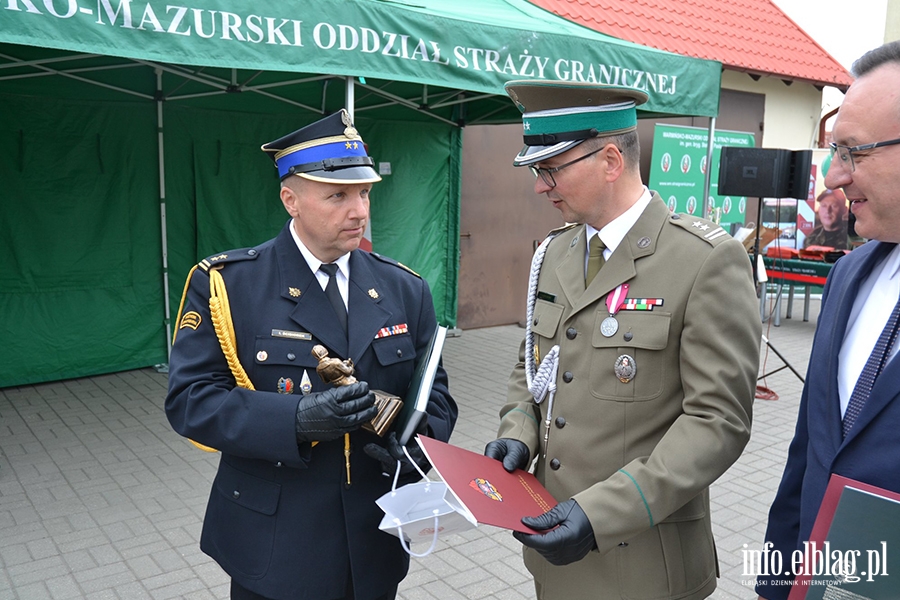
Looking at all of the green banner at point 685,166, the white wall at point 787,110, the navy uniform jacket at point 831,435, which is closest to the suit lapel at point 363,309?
the navy uniform jacket at point 831,435

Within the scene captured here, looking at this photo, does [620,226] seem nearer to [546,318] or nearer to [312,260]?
[546,318]

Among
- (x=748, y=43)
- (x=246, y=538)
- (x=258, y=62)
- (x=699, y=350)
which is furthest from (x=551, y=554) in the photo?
(x=748, y=43)

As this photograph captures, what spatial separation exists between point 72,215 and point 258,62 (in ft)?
10.8

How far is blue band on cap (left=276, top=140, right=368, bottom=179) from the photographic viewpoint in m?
2.19

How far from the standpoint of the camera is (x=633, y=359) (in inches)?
72.8

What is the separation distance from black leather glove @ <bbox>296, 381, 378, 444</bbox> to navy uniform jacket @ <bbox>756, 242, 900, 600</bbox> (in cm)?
105

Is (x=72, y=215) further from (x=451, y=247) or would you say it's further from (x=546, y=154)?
(x=546, y=154)

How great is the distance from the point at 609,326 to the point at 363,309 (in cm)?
75

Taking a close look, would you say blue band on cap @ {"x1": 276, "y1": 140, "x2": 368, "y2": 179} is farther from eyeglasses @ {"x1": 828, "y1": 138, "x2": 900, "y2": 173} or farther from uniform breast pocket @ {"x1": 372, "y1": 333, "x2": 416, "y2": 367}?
eyeglasses @ {"x1": 828, "y1": 138, "x2": 900, "y2": 173}

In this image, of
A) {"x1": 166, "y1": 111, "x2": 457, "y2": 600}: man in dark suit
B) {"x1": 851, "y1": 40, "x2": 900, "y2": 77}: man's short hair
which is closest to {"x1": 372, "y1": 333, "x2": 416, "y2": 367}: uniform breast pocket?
{"x1": 166, "y1": 111, "x2": 457, "y2": 600}: man in dark suit

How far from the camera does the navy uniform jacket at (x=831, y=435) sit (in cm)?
139

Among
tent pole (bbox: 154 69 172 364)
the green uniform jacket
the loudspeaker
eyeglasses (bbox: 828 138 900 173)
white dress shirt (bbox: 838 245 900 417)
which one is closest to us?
eyeglasses (bbox: 828 138 900 173)

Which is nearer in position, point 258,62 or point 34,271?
point 258,62

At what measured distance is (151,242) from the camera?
699 cm
